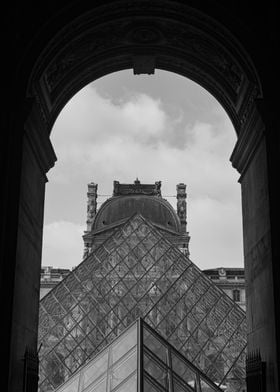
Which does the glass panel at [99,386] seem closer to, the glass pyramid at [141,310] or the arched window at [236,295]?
the glass pyramid at [141,310]

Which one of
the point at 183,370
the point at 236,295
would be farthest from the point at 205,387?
the point at 236,295

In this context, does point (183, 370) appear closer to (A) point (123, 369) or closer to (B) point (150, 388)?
(A) point (123, 369)

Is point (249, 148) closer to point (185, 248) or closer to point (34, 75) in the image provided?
point (34, 75)

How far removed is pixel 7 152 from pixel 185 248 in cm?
6135

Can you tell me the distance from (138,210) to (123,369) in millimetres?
51698

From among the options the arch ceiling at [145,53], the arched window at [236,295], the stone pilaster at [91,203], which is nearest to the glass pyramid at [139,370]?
the arch ceiling at [145,53]

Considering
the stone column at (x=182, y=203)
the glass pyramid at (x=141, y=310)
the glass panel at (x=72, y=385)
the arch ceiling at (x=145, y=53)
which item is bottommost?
the glass panel at (x=72, y=385)

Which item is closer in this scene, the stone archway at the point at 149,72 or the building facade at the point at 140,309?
the stone archway at the point at 149,72

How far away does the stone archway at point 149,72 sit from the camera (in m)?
10.4

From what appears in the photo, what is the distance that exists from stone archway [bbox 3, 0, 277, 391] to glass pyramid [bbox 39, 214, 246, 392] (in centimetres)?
2146

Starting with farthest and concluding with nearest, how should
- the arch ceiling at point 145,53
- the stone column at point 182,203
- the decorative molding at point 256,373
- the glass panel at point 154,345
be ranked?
the stone column at point 182,203, the glass panel at point 154,345, the arch ceiling at point 145,53, the decorative molding at point 256,373

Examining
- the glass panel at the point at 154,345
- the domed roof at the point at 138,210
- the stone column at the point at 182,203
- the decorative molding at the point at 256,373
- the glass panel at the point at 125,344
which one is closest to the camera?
the decorative molding at the point at 256,373

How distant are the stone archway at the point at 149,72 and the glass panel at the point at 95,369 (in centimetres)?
1038

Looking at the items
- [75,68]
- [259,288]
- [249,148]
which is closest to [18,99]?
[75,68]
